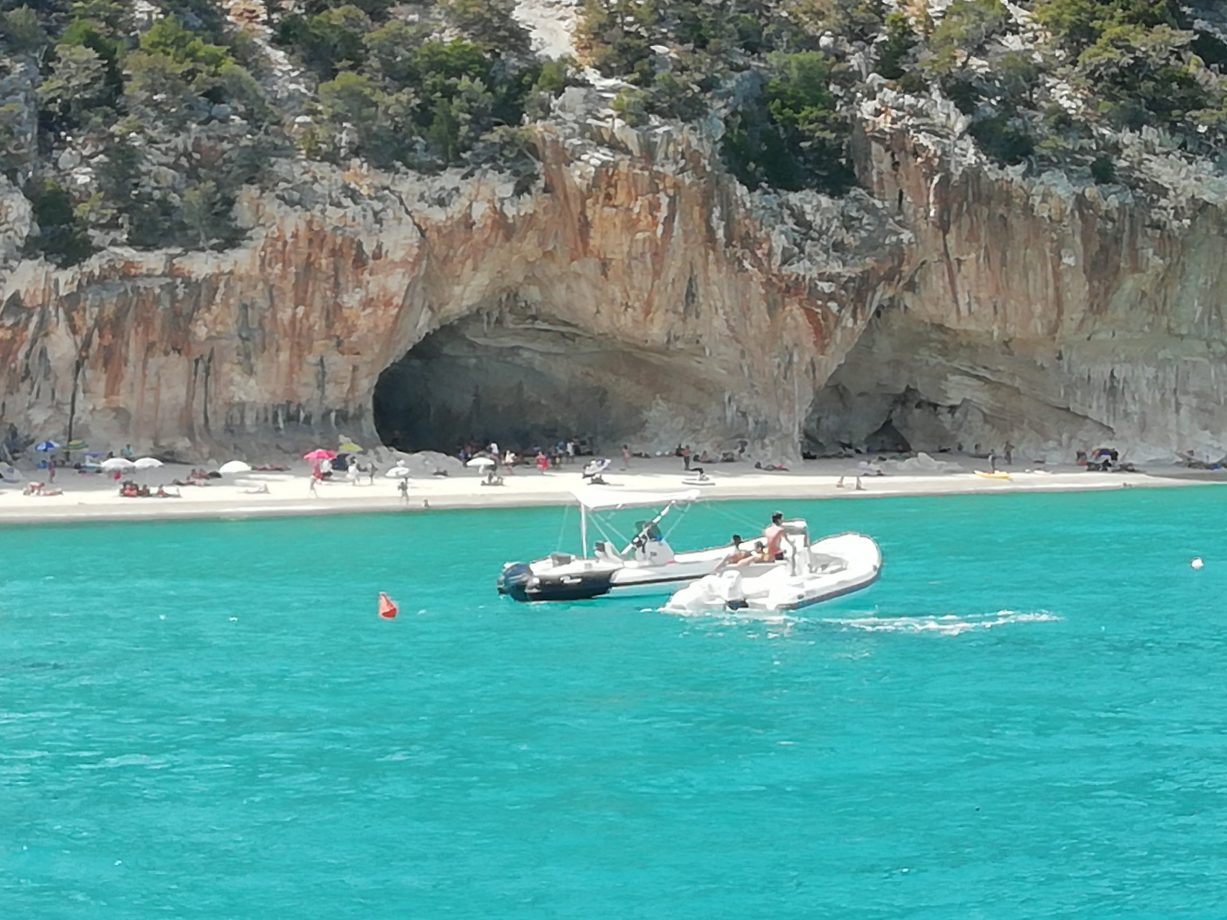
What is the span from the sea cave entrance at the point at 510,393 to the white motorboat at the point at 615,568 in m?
24.2

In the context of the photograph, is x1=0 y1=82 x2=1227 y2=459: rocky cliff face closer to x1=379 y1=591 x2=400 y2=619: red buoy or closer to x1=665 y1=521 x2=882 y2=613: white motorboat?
x1=379 y1=591 x2=400 y2=619: red buoy

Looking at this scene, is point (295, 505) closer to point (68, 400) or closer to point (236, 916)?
point (68, 400)

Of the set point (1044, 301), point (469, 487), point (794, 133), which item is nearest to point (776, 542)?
point (469, 487)

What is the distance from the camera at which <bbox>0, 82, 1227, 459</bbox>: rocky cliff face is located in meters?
41.7

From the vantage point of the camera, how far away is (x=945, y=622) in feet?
70.8

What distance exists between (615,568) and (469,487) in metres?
15.7

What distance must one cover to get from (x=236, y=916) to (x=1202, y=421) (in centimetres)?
4427

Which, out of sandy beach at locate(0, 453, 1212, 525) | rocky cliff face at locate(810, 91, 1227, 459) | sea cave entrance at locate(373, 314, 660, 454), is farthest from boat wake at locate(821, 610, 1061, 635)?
sea cave entrance at locate(373, 314, 660, 454)

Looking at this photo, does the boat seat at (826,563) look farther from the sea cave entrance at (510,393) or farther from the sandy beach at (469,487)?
the sea cave entrance at (510,393)

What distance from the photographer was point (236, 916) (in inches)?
438

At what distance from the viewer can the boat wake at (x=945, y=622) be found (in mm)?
21062

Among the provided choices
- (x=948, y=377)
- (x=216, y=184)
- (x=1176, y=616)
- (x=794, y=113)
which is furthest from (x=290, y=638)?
(x=948, y=377)

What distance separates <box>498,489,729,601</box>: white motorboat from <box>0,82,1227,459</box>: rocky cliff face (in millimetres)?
20300

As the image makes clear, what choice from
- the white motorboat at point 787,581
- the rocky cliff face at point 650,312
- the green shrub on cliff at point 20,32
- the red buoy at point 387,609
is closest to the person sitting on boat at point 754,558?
the white motorboat at point 787,581
